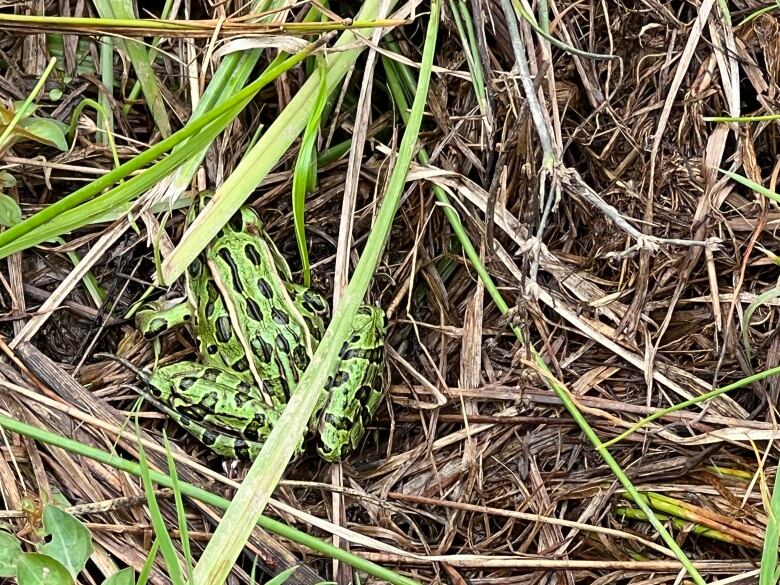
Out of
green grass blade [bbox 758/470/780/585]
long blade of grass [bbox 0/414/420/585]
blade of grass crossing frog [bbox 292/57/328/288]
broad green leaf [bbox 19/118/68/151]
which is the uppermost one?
broad green leaf [bbox 19/118/68/151]

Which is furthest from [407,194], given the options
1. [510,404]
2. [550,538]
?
[550,538]

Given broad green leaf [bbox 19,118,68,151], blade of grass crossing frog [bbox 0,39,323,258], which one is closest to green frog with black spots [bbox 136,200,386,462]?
blade of grass crossing frog [bbox 0,39,323,258]

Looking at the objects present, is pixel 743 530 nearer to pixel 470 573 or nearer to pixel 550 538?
pixel 550 538

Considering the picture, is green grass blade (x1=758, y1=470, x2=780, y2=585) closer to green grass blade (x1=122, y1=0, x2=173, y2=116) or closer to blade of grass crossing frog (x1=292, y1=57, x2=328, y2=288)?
blade of grass crossing frog (x1=292, y1=57, x2=328, y2=288)

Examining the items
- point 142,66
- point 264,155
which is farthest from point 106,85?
point 264,155

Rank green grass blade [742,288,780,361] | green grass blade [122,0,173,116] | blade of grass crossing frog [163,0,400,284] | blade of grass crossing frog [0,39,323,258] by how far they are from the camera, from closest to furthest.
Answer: blade of grass crossing frog [0,39,323,258]
green grass blade [742,288,780,361]
blade of grass crossing frog [163,0,400,284]
green grass blade [122,0,173,116]

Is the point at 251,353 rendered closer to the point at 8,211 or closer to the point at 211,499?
the point at 211,499
